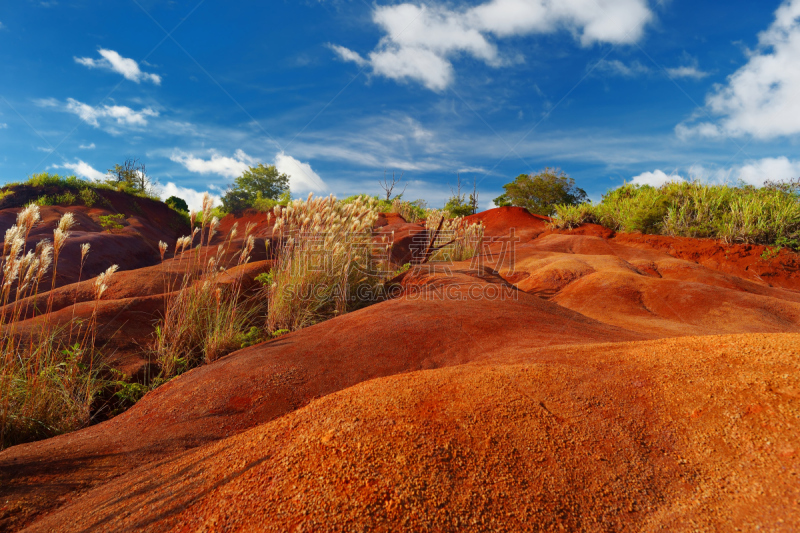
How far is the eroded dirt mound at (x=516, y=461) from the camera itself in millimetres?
1290

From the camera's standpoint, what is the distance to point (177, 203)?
24719mm

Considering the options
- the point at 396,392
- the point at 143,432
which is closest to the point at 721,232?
the point at 396,392

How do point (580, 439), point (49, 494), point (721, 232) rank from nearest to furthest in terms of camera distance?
point (580, 439) → point (49, 494) → point (721, 232)

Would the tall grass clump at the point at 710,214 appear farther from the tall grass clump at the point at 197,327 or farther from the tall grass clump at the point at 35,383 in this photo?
the tall grass clump at the point at 35,383

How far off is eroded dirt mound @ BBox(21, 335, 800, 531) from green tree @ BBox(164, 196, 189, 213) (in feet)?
84.6

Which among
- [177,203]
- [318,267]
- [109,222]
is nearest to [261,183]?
[177,203]

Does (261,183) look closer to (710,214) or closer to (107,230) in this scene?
(107,230)

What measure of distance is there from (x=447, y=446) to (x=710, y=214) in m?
16.6

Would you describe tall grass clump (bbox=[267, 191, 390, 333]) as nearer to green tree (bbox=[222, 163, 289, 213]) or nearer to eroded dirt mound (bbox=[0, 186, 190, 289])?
eroded dirt mound (bbox=[0, 186, 190, 289])

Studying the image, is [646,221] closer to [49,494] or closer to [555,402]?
[555,402]

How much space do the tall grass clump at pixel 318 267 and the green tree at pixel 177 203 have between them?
21.1m

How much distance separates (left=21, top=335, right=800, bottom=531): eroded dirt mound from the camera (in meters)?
1.29

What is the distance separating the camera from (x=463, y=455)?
5.04 feet

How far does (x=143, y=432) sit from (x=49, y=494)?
24.5 inches
